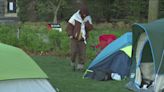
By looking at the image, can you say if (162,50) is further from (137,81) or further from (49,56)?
(49,56)

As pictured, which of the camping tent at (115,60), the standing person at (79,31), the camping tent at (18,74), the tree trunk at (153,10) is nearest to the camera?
the camping tent at (18,74)

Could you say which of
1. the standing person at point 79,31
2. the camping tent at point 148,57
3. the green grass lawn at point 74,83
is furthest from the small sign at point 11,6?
the camping tent at point 148,57

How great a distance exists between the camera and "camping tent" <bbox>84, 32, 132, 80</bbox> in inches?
506

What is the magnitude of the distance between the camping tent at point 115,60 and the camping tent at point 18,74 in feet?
13.7

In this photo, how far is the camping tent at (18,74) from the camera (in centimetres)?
842

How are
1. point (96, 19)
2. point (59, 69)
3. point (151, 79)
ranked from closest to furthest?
point (151, 79)
point (59, 69)
point (96, 19)

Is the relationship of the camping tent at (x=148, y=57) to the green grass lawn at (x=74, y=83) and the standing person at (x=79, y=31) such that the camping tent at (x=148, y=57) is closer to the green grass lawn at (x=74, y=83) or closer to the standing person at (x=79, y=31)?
the green grass lawn at (x=74, y=83)

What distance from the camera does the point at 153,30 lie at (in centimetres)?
1098

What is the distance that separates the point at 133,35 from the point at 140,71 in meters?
0.88

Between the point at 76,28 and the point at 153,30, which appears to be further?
the point at 76,28

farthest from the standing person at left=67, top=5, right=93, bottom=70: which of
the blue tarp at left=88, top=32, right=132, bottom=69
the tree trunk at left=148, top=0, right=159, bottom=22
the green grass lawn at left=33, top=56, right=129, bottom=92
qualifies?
the tree trunk at left=148, top=0, right=159, bottom=22

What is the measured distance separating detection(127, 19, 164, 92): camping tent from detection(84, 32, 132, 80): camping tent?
1.72 feet

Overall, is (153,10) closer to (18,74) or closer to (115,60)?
(115,60)

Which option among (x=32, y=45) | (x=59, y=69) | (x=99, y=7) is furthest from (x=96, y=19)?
(x=59, y=69)
